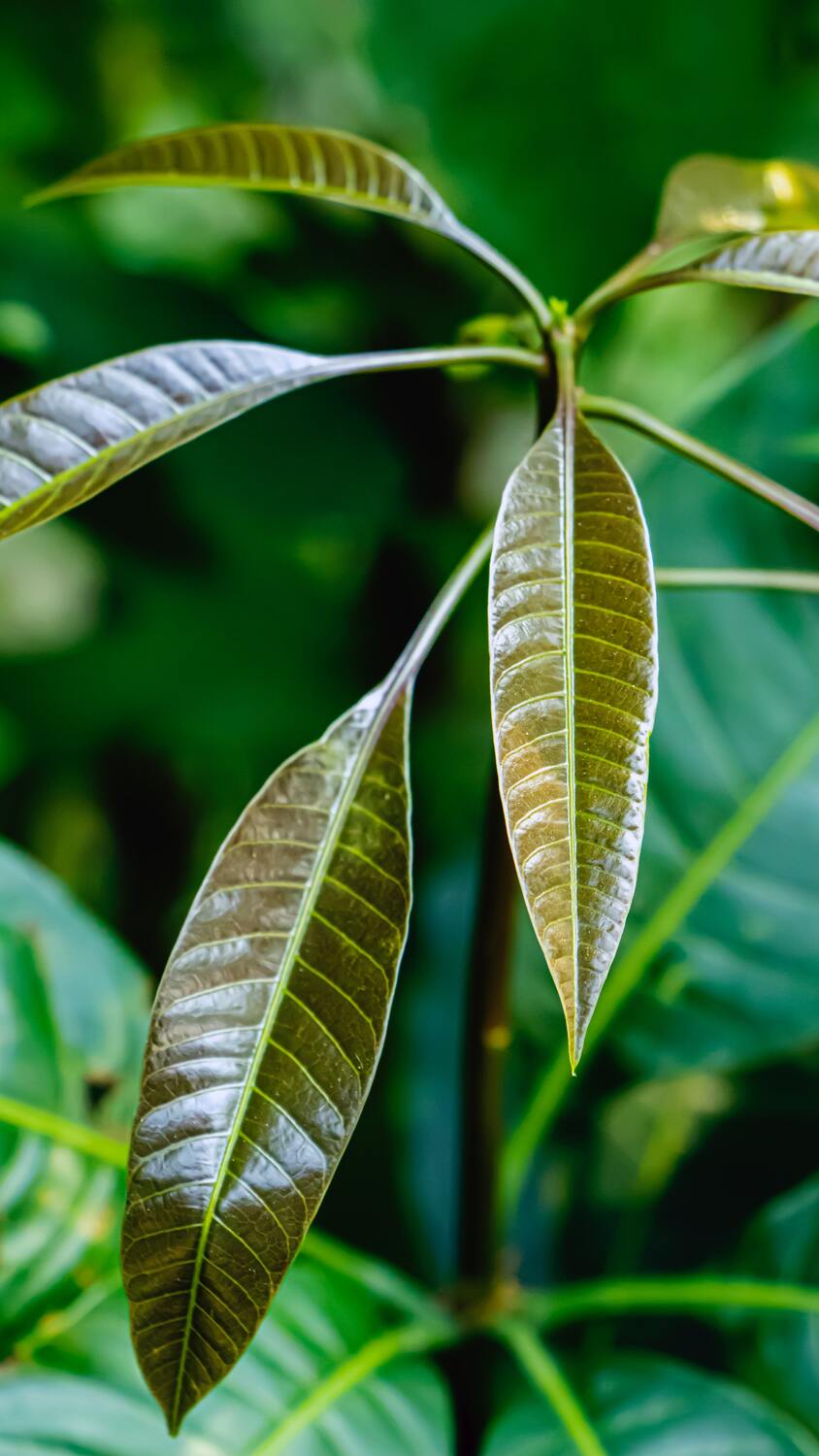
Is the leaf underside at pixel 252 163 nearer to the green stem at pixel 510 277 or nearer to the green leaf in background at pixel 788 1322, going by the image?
the green stem at pixel 510 277

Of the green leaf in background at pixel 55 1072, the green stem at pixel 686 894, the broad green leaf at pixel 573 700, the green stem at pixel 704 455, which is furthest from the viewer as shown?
the green stem at pixel 686 894

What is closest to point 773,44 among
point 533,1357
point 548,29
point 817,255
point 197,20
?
point 548,29

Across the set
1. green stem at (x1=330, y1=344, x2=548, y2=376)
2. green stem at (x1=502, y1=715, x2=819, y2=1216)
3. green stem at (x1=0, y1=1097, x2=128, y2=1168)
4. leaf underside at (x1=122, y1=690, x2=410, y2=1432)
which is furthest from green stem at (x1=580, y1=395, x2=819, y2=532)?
green stem at (x1=0, y1=1097, x2=128, y2=1168)

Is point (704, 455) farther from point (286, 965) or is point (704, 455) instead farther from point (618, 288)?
point (286, 965)

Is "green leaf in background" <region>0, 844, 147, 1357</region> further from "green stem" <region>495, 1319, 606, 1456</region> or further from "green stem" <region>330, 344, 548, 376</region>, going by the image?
"green stem" <region>330, 344, 548, 376</region>

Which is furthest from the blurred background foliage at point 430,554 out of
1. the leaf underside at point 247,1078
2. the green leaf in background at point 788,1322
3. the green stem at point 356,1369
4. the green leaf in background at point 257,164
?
the green leaf in background at point 257,164

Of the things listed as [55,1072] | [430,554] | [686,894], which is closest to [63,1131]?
[55,1072]
